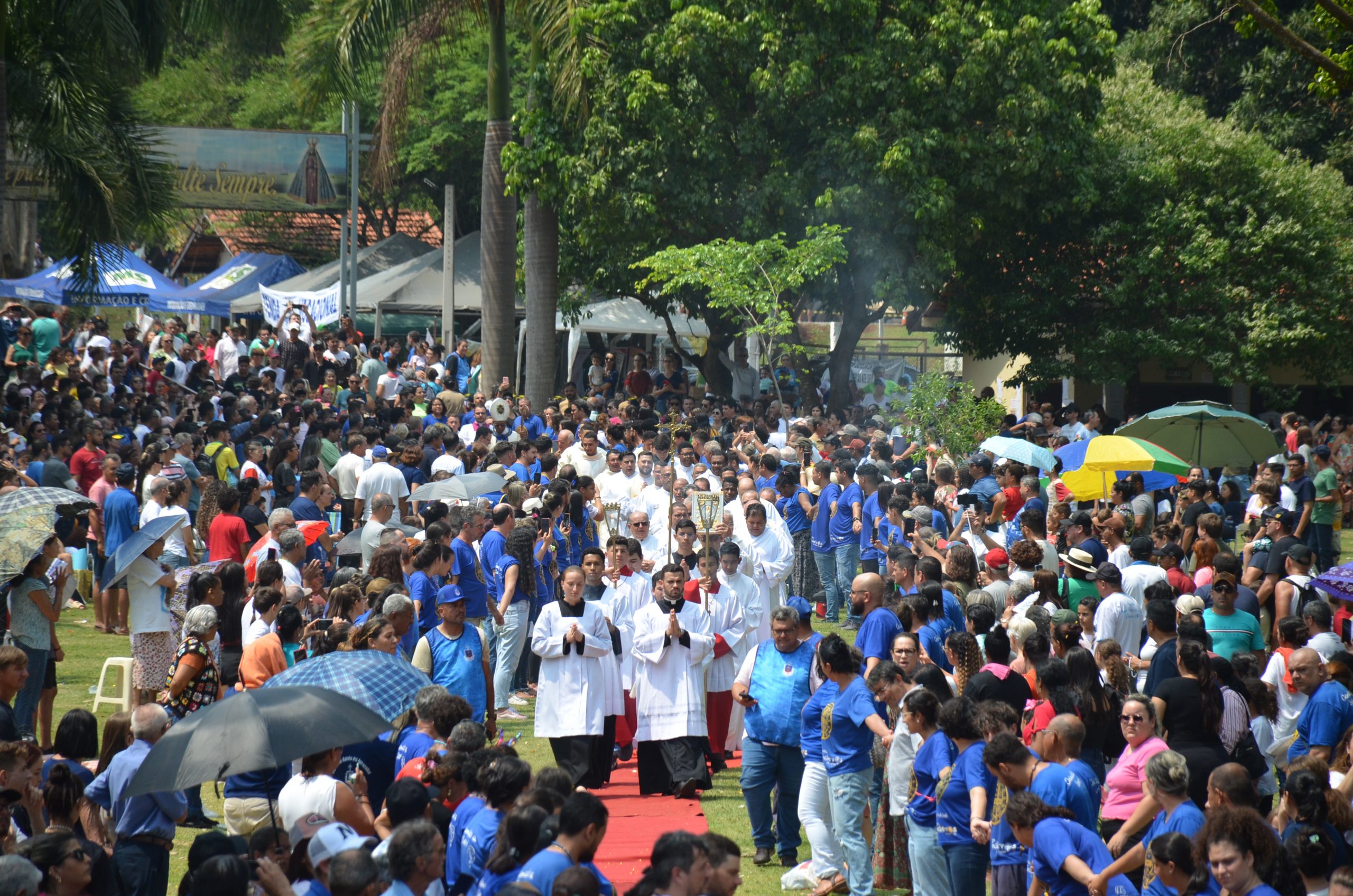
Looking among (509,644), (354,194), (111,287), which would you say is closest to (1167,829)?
(509,644)

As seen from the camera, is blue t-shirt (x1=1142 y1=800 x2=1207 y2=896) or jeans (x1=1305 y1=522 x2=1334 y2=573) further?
jeans (x1=1305 y1=522 x2=1334 y2=573)

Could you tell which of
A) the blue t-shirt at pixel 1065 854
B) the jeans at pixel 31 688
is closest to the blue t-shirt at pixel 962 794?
the blue t-shirt at pixel 1065 854

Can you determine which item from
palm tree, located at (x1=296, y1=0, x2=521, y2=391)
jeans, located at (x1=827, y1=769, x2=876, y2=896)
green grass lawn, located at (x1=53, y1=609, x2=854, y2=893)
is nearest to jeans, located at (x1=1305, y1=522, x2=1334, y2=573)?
green grass lawn, located at (x1=53, y1=609, x2=854, y2=893)

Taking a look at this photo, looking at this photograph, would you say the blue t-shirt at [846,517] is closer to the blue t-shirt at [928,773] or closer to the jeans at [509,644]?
the jeans at [509,644]

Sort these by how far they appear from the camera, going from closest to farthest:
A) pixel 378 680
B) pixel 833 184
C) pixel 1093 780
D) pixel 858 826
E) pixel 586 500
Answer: pixel 1093 780 → pixel 378 680 → pixel 858 826 → pixel 586 500 → pixel 833 184

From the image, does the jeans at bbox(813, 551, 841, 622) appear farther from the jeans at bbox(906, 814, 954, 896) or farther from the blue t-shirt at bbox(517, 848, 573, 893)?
the blue t-shirt at bbox(517, 848, 573, 893)

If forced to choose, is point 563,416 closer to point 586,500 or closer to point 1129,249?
point 586,500

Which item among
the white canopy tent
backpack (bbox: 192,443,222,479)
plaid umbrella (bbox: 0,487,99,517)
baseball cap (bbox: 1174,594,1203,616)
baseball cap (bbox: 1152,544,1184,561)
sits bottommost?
baseball cap (bbox: 1174,594,1203,616)

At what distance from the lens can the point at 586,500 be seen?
47.2 ft

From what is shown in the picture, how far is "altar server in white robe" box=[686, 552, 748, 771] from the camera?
1062 centimetres

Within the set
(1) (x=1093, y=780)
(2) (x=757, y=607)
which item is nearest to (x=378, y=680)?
(1) (x=1093, y=780)

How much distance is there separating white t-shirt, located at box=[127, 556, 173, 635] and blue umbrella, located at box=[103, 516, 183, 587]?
8cm

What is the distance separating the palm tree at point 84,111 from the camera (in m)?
15.6

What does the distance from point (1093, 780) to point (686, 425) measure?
42.2 feet
